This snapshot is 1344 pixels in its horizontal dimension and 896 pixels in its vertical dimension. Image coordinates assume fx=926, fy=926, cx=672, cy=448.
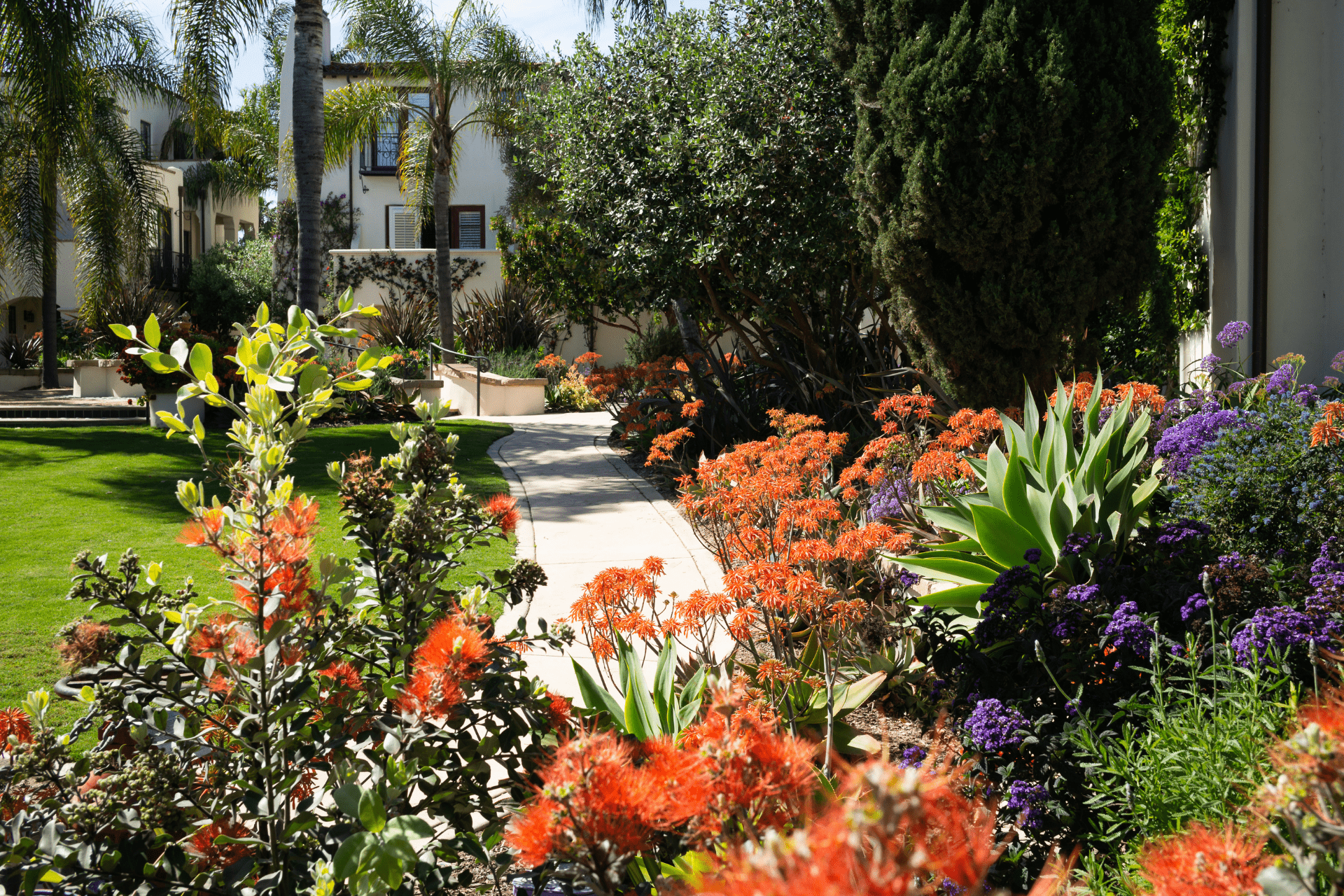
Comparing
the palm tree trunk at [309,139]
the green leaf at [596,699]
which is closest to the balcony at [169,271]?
the palm tree trunk at [309,139]

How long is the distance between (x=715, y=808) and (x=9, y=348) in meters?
30.0

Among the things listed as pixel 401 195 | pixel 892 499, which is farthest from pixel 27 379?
pixel 892 499

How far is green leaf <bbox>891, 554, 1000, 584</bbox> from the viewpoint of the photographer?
3.94 metres

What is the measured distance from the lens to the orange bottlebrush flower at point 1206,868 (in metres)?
0.99

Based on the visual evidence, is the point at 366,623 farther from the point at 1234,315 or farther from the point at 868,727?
the point at 1234,315

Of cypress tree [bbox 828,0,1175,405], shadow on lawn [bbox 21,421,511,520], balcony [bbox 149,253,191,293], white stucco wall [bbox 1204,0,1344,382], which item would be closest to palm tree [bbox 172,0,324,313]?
shadow on lawn [bbox 21,421,511,520]

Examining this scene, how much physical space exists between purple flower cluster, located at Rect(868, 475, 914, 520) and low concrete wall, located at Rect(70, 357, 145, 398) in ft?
61.2

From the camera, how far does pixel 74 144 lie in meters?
15.6

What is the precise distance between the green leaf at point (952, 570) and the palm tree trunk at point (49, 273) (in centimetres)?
1602

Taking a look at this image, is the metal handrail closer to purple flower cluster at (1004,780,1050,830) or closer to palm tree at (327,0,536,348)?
palm tree at (327,0,536,348)

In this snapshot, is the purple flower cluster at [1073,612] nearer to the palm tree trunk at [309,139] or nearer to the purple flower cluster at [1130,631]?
the purple flower cluster at [1130,631]

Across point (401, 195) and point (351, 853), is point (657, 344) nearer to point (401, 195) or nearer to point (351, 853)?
point (401, 195)

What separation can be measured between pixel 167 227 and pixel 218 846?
33.4 m

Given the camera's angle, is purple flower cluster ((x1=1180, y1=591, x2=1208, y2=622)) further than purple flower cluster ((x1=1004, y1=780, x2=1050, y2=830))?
Yes
